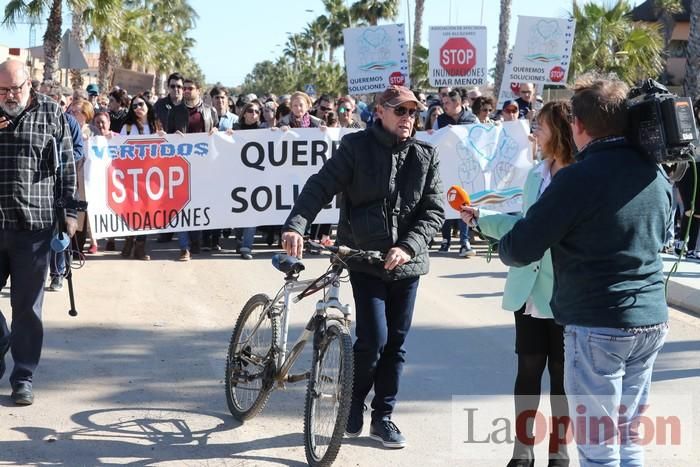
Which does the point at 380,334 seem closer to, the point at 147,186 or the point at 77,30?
the point at 147,186

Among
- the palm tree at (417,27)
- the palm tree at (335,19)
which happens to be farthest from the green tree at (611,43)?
the palm tree at (335,19)

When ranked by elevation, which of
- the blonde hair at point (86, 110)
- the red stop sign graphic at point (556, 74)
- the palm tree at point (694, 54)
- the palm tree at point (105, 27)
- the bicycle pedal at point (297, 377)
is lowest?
the bicycle pedal at point (297, 377)

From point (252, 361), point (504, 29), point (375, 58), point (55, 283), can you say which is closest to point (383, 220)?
point (252, 361)

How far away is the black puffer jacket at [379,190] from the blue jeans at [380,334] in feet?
0.33

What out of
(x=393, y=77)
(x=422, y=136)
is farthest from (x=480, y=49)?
(x=422, y=136)

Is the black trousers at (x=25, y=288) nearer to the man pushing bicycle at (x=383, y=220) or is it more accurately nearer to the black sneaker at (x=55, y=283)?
the man pushing bicycle at (x=383, y=220)

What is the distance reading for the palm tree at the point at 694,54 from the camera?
1029 inches

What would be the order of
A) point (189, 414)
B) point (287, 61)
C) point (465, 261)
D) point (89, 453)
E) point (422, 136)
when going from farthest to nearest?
1. point (287, 61)
2. point (422, 136)
3. point (465, 261)
4. point (189, 414)
5. point (89, 453)

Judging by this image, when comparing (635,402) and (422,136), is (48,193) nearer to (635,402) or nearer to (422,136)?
(635,402)

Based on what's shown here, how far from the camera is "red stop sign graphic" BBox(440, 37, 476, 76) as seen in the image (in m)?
17.8

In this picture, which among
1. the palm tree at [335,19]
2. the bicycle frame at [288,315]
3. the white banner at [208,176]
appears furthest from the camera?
the palm tree at [335,19]

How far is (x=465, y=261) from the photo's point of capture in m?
12.4

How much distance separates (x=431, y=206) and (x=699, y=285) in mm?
5824

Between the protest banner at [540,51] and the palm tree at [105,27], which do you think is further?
the palm tree at [105,27]
